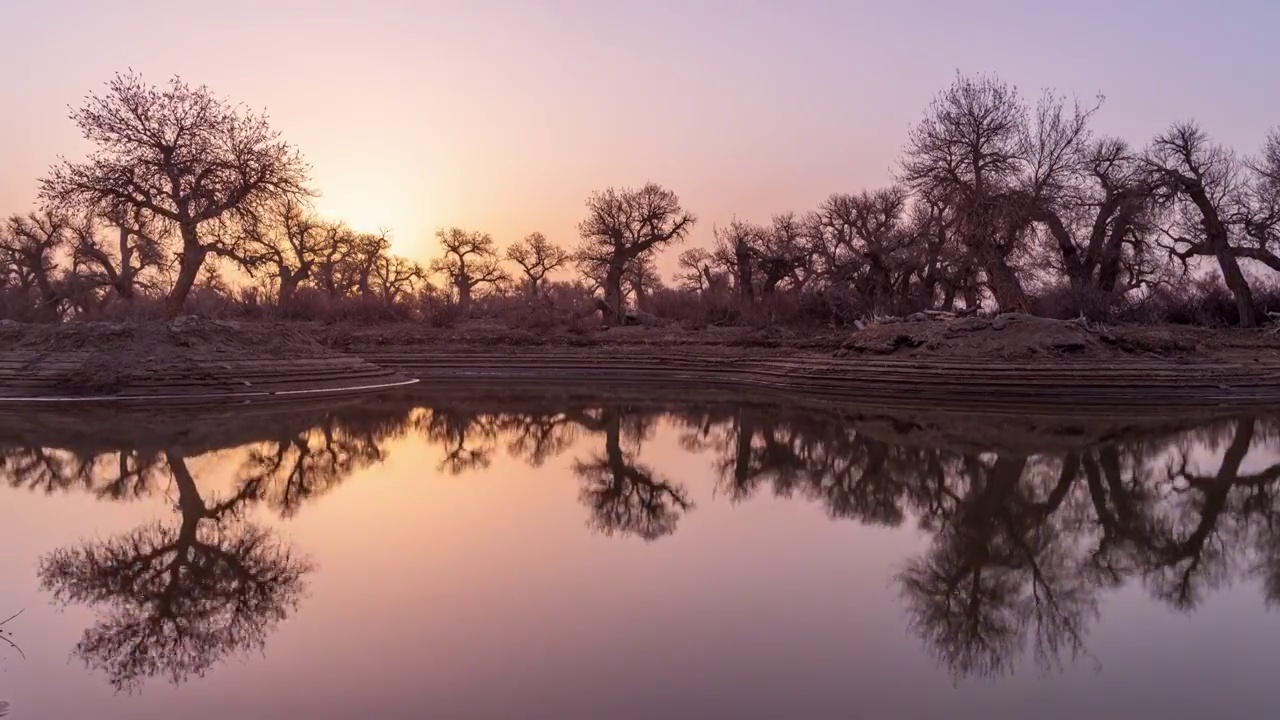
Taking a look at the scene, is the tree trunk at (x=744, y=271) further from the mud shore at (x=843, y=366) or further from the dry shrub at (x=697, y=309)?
the mud shore at (x=843, y=366)

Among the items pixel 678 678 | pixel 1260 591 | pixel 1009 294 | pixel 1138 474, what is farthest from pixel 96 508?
pixel 1009 294

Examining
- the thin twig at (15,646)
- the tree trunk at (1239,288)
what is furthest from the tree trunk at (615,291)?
the thin twig at (15,646)

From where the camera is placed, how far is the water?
4.43 m

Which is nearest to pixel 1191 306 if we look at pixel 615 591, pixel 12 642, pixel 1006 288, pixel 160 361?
pixel 1006 288

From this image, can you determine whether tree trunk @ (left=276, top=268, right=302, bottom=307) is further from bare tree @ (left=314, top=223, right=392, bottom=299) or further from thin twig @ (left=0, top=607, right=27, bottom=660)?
thin twig @ (left=0, top=607, right=27, bottom=660)

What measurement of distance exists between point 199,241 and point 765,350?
65.2ft

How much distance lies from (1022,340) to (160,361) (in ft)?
78.0

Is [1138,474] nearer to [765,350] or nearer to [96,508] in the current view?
[96,508]

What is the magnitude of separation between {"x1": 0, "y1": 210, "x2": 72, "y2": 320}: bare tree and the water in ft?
139

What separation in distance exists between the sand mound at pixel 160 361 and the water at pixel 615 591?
9.44 m

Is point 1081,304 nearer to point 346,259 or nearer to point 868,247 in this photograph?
point 868,247

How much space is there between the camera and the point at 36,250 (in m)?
48.0

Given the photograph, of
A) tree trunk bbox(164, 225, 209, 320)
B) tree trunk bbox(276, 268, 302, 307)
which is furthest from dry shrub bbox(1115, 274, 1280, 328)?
tree trunk bbox(276, 268, 302, 307)

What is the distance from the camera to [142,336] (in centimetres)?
2314
